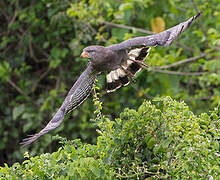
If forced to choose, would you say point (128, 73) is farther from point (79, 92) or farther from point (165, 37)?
point (165, 37)

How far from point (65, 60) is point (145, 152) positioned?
441cm

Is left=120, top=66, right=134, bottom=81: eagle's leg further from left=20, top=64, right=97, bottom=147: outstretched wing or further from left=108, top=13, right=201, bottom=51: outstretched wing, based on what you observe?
left=108, top=13, right=201, bottom=51: outstretched wing

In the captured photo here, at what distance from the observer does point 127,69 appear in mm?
3932

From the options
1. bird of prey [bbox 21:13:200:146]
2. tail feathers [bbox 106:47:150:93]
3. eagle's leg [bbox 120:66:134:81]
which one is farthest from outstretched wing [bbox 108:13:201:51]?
eagle's leg [bbox 120:66:134:81]

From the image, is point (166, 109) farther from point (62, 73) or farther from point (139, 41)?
point (62, 73)

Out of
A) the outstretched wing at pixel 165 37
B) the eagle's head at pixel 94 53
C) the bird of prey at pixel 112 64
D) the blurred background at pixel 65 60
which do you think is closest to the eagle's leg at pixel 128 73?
the bird of prey at pixel 112 64

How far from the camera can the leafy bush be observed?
1.99m

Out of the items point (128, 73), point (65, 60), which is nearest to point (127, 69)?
point (128, 73)

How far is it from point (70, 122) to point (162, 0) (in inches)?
86.8

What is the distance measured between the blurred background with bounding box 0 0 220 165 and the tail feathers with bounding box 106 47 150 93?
5.02ft

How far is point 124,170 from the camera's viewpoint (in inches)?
83.7

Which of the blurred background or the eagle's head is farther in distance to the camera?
the blurred background

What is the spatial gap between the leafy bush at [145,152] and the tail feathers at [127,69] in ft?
5.12

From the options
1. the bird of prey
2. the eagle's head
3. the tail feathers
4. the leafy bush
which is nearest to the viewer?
the leafy bush
